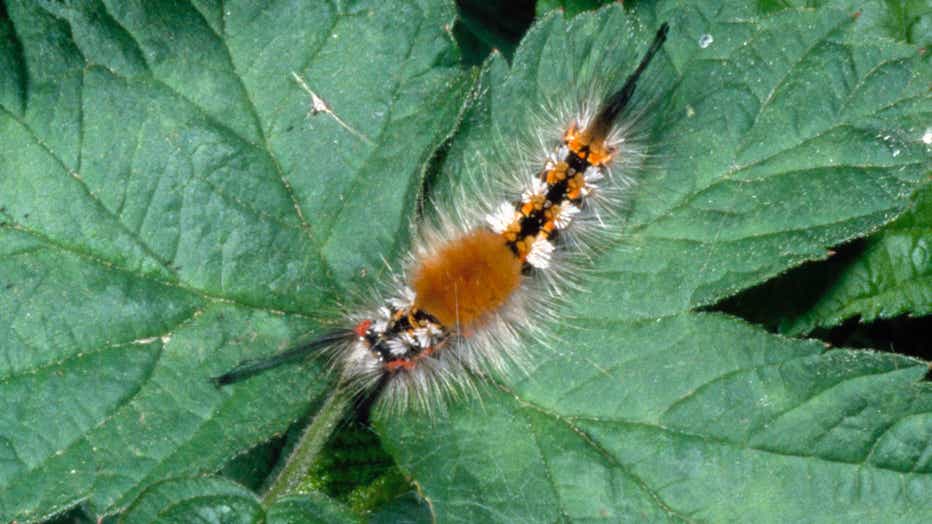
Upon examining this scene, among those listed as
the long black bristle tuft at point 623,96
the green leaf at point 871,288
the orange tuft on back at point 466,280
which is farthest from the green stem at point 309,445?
the green leaf at point 871,288

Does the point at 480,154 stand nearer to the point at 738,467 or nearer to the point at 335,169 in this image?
the point at 335,169

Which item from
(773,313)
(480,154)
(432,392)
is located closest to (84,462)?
(432,392)

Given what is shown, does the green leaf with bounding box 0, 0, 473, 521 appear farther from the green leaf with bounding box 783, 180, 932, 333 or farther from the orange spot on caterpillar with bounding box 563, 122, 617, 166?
the green leaf with bounding box 783, 180, 932, 333

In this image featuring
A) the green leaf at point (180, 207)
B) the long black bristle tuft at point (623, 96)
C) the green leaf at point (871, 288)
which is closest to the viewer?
the green leaf at point (180, 207)

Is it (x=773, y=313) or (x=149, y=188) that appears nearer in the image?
(x=149, y=188)

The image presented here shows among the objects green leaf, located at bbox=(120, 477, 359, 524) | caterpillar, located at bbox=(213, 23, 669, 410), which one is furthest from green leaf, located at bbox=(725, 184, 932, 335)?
green leaf, located at bbox=(120, 477, 359, 524)

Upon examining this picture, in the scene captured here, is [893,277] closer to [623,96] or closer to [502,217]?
[623,96]

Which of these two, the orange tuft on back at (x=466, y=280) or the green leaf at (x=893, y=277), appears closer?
the orange tuft on back at (x=466, y=280)

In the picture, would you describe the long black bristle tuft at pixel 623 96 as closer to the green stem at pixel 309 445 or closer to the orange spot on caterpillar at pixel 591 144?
the orange spot on caterpillar at pixel 591 144
